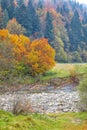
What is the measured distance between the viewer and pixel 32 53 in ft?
312

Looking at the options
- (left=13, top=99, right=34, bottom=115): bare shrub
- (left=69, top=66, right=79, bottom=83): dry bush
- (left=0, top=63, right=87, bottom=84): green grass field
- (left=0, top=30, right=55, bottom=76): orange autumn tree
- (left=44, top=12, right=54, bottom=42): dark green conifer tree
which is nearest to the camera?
(left=13, top=99, right=34, bottom=115): bare shrub

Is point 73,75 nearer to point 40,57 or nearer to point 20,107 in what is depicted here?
point 40,57

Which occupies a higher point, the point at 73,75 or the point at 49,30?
the point at 49,30

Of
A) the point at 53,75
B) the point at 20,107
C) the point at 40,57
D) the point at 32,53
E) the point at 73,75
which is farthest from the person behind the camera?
the point at 40,57

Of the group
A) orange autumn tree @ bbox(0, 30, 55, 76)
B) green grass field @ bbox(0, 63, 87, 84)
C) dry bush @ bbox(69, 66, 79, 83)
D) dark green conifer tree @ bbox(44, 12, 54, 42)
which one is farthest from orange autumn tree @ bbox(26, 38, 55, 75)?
dark green conifer tree @ bbox(44, 12, 54, 42)

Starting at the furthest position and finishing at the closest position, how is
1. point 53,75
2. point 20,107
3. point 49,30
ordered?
1. point 49,30
2. point 53,75
3. point 20,107

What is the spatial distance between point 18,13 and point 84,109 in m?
103

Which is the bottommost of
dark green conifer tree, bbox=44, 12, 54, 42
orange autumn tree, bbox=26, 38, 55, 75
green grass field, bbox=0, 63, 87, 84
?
green grass field, bbox=0, 63, 87, 84

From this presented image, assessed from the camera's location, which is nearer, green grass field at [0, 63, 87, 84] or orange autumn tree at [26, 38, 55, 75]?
green grass field at [0, 63, 87, 84]

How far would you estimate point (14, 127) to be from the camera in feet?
76.1

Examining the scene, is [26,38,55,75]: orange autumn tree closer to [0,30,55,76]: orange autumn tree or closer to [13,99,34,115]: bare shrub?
[0,30,55,76]: orange autumn tree

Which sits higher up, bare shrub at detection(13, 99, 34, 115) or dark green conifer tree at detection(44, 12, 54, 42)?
dark green conifer tree at detection(44, 12, 54, 42)

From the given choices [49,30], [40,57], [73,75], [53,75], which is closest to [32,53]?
[40,57]

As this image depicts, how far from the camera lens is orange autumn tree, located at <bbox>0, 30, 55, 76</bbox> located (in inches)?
3676
